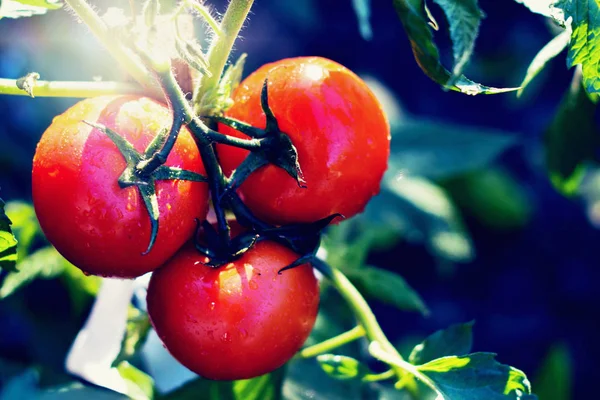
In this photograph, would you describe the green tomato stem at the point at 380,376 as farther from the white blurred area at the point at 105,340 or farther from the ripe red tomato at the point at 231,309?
the white blurred area at the point at 105,340

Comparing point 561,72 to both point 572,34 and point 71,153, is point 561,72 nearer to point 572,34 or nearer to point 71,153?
point 572,34

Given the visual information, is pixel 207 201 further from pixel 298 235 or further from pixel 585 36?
pixel 585 36

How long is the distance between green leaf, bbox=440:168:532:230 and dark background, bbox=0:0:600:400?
5cm

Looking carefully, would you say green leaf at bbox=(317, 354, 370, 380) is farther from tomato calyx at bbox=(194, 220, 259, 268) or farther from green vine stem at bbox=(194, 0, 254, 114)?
green vine stem at bbox=(194, 0, 254, 114)

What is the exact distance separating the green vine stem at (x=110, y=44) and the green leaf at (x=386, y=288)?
447 millimetres

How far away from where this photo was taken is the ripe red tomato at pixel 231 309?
0.60 m

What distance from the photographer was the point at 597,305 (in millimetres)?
1899

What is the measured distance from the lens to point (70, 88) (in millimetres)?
588

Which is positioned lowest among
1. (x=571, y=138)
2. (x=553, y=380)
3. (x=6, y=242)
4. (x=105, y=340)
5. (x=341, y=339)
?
(x=553, y=380)

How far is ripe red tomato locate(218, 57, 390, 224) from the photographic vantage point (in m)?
0.61

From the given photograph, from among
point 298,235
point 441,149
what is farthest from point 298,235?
point 441,149

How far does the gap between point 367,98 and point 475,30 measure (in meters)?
0.16

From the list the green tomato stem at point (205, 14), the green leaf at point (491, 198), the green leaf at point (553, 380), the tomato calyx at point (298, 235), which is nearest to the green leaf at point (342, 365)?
the tomato calyx at point (298, 235)

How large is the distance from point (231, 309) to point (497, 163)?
164 centimetres
